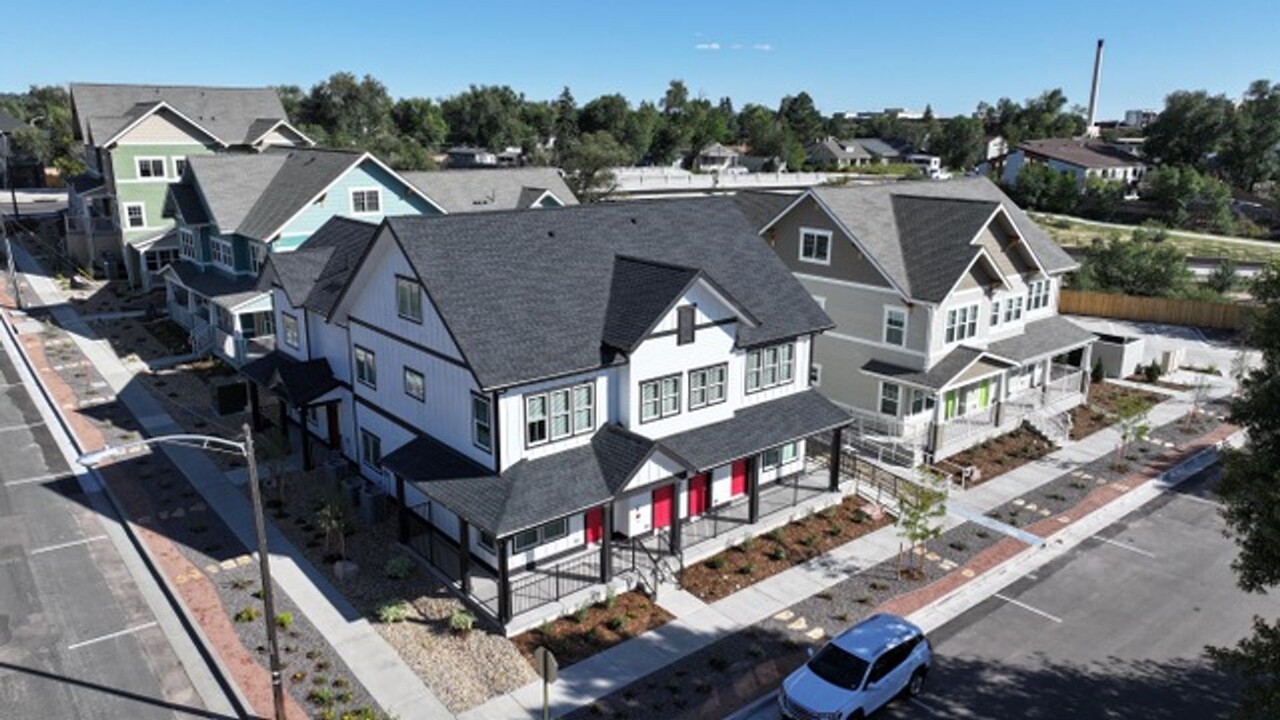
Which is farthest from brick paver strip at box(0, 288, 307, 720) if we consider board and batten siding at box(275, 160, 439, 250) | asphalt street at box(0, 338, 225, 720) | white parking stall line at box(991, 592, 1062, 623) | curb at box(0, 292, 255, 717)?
white parking stall line at box(991, 592, 1062, 623)

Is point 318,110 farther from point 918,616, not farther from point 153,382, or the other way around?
point 918,616

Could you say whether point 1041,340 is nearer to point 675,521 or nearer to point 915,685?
point 675,521

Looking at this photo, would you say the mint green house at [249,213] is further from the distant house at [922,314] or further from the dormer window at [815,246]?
the dormer window at [815,246]

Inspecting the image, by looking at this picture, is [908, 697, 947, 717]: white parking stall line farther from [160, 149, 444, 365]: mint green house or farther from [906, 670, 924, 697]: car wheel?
[160, 149, 444, 365]: mint green house

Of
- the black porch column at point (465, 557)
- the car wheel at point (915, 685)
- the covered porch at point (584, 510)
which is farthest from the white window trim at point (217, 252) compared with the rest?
the car wheel at point (915, 685)

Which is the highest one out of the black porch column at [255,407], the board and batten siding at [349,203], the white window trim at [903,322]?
the board and batten siding at [349,203]

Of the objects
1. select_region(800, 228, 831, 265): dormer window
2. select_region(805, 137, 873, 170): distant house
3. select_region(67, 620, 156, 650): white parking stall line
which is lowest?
select_region(67, 620, 156, 650): white parking stall line

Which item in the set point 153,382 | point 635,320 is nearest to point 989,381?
point 635,320
